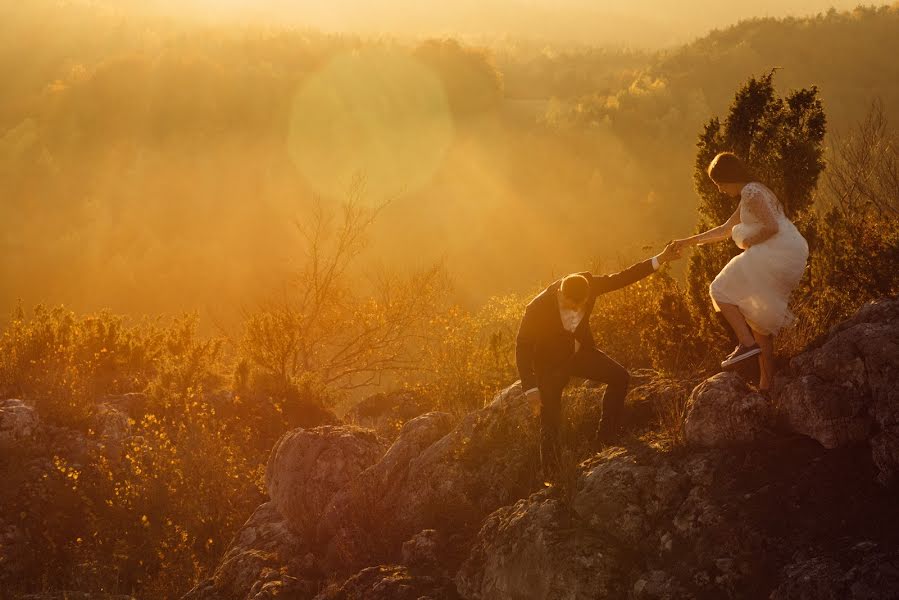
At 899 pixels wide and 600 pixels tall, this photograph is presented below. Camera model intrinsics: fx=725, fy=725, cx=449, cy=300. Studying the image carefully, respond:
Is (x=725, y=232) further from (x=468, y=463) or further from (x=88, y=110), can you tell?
(x=88, y=110)

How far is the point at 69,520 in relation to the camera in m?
8.91

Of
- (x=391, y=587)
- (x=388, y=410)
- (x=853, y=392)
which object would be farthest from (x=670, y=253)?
(x=388, y=410)

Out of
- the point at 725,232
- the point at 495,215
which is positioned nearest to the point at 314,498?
the point at 725,232

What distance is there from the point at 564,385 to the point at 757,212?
205 centimetres

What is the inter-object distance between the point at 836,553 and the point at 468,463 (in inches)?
134

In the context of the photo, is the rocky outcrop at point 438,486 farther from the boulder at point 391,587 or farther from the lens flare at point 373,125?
the lens flare at point 373,125

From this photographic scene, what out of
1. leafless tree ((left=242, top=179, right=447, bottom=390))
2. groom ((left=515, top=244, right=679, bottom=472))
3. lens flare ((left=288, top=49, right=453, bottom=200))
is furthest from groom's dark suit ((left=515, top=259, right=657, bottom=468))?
lens flare ((left=288, top=49, right=453, bottom=200))

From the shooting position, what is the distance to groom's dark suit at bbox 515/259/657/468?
6.07 metres

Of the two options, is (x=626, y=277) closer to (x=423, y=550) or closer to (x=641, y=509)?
(x=641, y=509)

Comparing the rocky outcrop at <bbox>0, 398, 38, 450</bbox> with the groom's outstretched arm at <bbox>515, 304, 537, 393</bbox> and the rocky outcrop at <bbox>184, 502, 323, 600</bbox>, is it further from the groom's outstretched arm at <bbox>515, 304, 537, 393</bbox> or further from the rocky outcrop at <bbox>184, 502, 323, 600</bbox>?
the groom's outstretched arm at <bbox>515, 304, 537, 393</bbox>

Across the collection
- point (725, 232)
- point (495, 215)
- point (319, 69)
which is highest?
point (319, 69)

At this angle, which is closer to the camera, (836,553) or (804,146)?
(836,553)

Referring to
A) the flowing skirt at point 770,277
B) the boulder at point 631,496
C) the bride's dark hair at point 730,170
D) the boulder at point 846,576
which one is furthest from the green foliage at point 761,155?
the boulder at point 846,576

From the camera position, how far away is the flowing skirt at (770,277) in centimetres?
538
